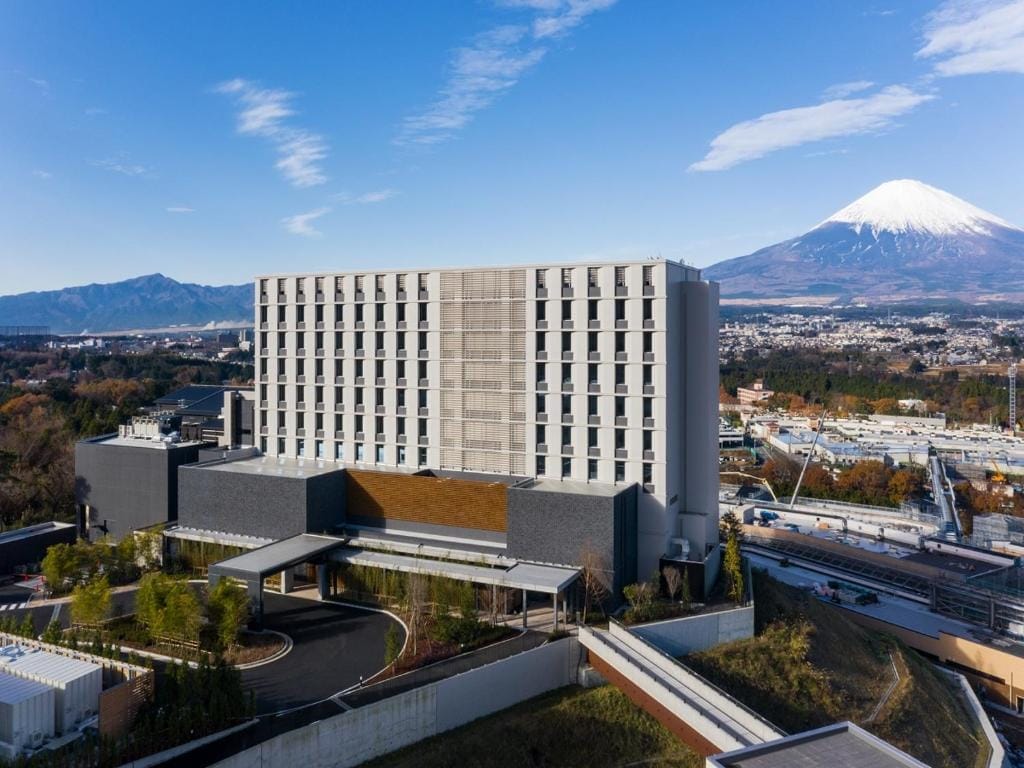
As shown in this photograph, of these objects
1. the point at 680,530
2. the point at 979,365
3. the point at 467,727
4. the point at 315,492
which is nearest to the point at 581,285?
the point at 680,530

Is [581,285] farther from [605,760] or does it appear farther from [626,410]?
[605,760]

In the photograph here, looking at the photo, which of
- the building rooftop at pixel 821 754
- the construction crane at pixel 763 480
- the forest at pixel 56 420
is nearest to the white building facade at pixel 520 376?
the building rooftop at pixel 821 754

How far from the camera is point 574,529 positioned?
2281 centimetres

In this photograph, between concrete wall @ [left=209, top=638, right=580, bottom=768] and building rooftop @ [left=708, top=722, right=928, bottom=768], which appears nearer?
building rooftop @ [left=708, top=722, right=928, bottom=768]

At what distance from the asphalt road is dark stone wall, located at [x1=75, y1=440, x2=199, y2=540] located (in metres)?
7.85

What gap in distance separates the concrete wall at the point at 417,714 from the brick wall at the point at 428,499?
5.94m

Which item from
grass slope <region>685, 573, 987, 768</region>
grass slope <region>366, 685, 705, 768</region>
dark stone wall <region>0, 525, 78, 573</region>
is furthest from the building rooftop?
dark stone wall <region>0, 525, 78, 573</region>

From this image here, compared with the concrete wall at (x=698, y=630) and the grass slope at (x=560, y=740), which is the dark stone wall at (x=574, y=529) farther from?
the grass slope at (x=560, y=740)

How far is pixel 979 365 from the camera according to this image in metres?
136

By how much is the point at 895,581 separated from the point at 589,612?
2086 cm

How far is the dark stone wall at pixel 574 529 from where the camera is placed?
22406mm

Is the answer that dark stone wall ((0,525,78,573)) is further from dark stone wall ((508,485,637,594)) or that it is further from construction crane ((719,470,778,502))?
construction crane ((719,470,778,502))

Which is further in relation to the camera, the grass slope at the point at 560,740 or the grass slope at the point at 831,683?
the grass slope at the point at 831,683

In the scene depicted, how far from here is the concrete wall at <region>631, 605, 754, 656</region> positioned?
20.6 meters
